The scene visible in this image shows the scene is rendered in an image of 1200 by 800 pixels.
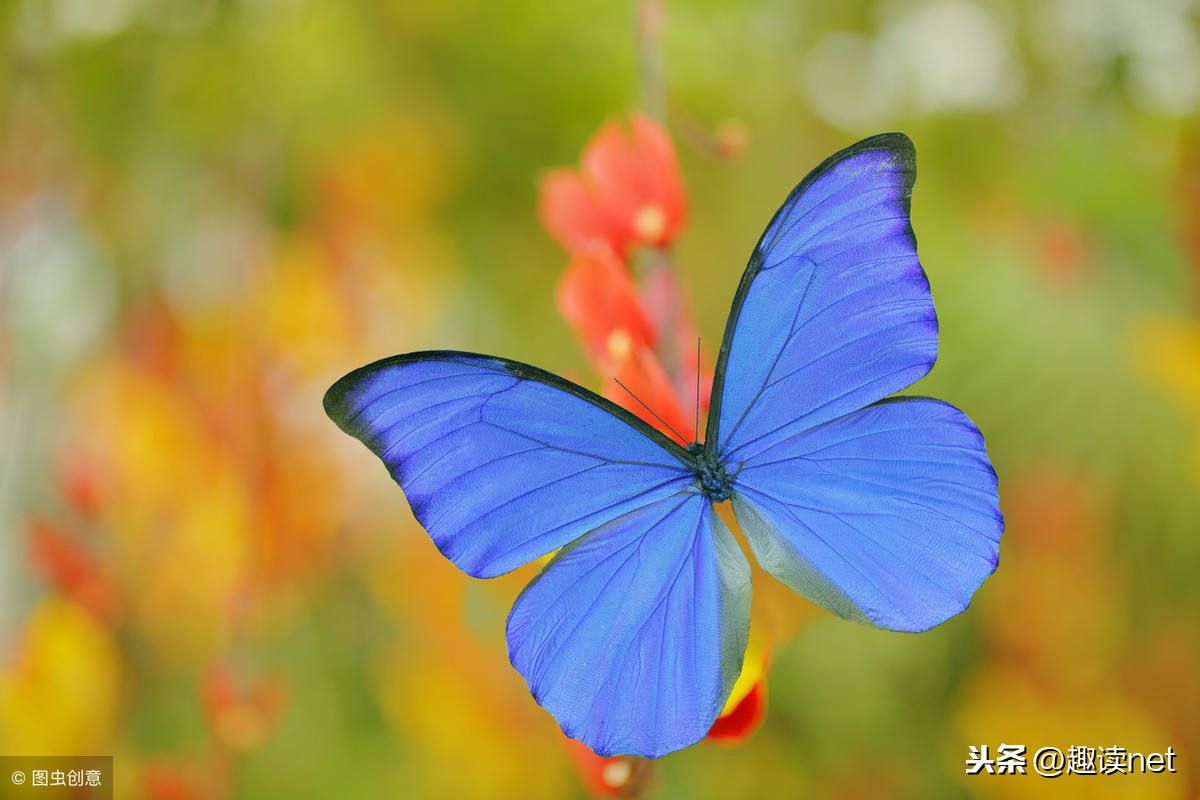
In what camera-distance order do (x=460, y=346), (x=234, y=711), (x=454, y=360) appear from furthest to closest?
(x=460, y=346) < (x=234, y=711) < (x=454, y=360)

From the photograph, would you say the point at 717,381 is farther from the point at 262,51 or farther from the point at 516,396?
the point at 262,51

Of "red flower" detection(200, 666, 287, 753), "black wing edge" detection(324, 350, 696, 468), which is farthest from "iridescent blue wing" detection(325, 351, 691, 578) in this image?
"red flower" detection(200, 666, 287, 753)

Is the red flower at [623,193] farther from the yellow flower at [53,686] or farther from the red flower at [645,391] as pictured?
the yellow flower at [53,686]

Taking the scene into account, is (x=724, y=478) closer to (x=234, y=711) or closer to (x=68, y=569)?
(x=234, y=711)

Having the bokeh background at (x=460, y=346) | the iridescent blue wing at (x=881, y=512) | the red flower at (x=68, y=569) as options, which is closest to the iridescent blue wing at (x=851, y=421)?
the iridescent blue wing at (x=881, y=512)

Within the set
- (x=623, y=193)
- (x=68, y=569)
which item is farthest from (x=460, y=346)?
(x=623, y=193)

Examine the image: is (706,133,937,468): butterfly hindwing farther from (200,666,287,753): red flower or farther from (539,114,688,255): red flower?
(200,666,287,753): red flower
